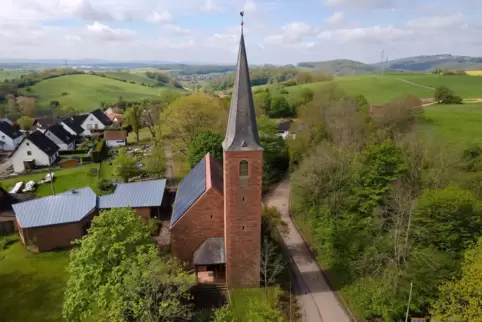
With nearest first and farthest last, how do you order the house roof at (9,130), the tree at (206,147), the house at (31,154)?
the tree at (206,147) < the house at (31,154) < the house roof at (9,130)

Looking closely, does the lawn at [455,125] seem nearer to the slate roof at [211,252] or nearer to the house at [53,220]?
the slate roof at [211,252]

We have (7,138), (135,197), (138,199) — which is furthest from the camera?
(7,138)

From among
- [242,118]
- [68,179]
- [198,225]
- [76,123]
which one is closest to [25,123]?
[76,123]

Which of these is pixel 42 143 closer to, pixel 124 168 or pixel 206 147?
pixel 124 168

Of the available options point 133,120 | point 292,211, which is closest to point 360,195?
point 292,211

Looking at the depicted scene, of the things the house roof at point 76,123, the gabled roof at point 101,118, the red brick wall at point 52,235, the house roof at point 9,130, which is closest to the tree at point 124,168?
the red brick wall at point 52,235

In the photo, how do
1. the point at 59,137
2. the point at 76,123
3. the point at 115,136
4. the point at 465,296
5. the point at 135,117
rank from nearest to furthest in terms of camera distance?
the point at 465,296, the point at 59,137, the point at 115,136, the point at 135,117, the point at 76,123

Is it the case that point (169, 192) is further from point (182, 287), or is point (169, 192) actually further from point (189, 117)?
point (182, 287)
